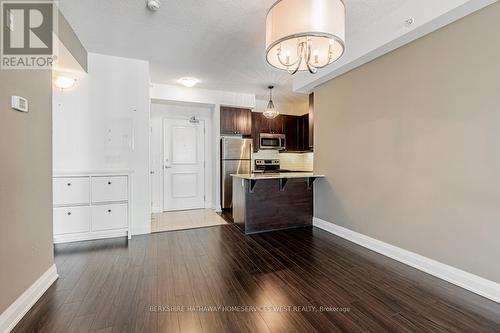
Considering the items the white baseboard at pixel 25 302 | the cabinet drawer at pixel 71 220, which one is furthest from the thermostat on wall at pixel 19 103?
the cabinet drawer at pixel 71 220

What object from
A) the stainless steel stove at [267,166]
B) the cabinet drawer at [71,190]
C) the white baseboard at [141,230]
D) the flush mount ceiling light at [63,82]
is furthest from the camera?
the stainless steel stove at [267,166]

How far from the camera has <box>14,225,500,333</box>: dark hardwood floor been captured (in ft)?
5.27

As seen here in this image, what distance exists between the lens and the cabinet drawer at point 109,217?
128 inches

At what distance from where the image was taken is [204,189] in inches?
220

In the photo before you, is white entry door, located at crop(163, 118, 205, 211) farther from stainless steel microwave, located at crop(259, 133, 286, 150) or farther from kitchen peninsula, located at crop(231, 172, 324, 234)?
kitchen peninsula, located at crop(231, 172, 324, 234)

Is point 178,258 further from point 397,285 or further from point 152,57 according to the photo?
point 152,57

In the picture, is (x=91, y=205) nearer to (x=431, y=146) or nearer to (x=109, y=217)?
(x=109, y=217)

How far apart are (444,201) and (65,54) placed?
4446 mm

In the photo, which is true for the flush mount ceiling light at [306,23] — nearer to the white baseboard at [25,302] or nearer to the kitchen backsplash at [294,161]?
the white baseboard at [25,302]

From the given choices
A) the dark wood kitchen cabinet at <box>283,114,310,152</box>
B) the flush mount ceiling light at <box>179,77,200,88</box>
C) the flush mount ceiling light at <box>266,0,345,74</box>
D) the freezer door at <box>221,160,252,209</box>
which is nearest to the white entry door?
the freezer door at <box>221,160,252,209</box>

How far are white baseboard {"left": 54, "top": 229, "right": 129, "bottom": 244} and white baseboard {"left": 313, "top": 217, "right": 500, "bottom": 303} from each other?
335cm

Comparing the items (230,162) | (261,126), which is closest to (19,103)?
(230,162)

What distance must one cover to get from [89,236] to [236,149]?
3.16 meters

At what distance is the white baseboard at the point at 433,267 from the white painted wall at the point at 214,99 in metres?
3.06
